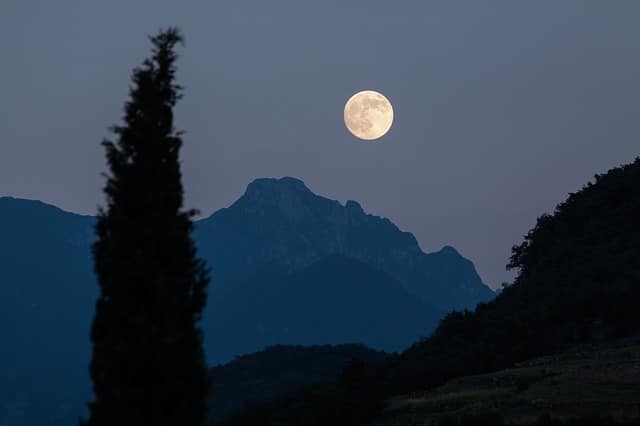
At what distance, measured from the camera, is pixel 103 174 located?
23.8 metres

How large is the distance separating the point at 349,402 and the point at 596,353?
1802cm

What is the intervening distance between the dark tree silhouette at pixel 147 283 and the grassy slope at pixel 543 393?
74.1ft

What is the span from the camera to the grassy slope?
42875 mm

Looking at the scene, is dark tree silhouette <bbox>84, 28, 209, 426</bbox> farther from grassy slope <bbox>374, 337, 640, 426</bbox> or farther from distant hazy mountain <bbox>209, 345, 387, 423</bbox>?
distant hazy mountain <bbox>209, 345, 387, 423</bbox>

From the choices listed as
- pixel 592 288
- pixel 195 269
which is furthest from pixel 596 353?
pixel 195 269

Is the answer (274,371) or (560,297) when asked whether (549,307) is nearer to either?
(560,297)

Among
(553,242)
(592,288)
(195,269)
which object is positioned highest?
(553,242)

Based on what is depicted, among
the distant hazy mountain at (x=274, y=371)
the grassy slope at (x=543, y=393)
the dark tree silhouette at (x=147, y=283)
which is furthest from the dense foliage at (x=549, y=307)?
the distant hazy mountain at (x=274, y=371)

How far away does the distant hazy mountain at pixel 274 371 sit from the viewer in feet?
469

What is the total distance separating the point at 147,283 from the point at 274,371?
139 metres

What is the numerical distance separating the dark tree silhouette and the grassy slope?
22597 mm

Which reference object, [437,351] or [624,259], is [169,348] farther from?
[624,259]

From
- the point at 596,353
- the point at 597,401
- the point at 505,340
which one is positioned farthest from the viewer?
the point at 505,340

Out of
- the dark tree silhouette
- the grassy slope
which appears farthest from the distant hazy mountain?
the dark tree silhouette
